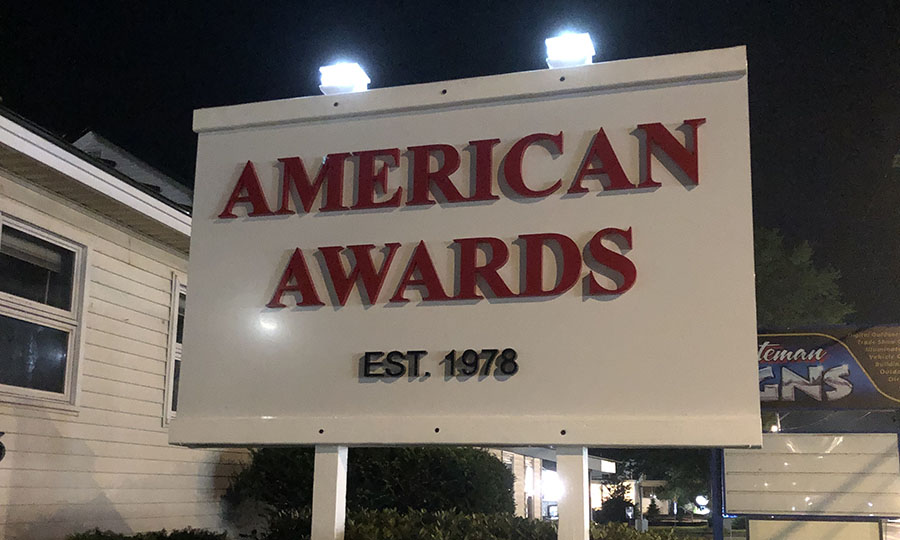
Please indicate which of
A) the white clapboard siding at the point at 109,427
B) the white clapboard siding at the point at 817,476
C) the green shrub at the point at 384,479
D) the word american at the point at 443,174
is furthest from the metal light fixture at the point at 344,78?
the white clapboard siding at the point at 817,476

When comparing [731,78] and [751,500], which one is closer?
[731,78]

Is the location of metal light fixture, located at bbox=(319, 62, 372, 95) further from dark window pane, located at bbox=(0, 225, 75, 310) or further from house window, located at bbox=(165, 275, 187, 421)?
house window, located at bbox=(165, 275, 187, 421)

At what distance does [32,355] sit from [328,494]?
4226 millimetres

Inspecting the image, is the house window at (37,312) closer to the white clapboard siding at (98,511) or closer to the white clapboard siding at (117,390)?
the white clapboard siding at (117,390)

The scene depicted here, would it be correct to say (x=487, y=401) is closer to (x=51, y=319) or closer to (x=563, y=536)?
(x=563, y=536)

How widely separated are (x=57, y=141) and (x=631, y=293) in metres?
4.98

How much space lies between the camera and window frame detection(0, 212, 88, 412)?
22.0ft

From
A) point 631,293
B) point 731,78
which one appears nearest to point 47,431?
point 631,293

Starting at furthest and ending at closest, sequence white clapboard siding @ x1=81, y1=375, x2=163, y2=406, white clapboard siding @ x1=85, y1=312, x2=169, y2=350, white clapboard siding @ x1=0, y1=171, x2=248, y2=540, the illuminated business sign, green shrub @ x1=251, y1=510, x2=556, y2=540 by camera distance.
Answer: the illuminated business sign
white clapboard siding @ x1=85, y1=312, x2=169, y2=350
white clapboard siding @ x1=81, y1=375, x2=163, y2=406
white clapboard siding @ x1=0, y1=171, x2=248, y2=540
green shrub @ x1=251, y1=510, x2=556, y2=540

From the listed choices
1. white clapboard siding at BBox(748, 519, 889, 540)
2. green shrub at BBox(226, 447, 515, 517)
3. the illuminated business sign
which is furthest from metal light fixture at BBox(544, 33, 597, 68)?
white clapboard siding at BBox(748, 519, 889, 540)

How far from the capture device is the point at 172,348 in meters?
8.88

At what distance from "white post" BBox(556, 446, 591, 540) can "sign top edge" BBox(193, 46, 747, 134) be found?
1.52 metres

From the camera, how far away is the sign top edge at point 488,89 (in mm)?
3609

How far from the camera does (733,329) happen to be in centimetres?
341
